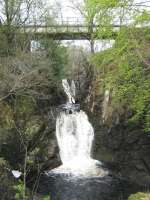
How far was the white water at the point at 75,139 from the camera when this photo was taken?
2580cm

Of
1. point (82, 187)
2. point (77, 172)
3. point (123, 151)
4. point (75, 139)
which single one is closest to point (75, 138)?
point (75, 139)

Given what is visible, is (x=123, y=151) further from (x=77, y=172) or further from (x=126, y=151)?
(x=77, y=172)

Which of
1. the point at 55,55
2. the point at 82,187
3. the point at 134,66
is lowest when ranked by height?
the point at 82,187

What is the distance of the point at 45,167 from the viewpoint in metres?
23.7

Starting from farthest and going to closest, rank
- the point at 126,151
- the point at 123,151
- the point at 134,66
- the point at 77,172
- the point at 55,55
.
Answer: the point at 55,55 < the point at 77,172 < the point at 123,151 < the point at 126,151 < the point at 134,66

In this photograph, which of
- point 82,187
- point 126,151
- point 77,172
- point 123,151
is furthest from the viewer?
point 77,172

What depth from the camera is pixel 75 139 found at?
2698 centimetres

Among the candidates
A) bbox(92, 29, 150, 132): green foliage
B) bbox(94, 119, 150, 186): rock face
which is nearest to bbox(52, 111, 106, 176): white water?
bbox(94, 119, 150, 186): rock face

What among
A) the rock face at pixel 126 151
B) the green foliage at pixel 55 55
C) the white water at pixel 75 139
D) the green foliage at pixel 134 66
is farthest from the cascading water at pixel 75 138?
the green foliage at pixel 134 66

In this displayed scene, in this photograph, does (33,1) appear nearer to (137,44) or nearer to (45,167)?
(45,167)

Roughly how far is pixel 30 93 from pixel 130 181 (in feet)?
25.0

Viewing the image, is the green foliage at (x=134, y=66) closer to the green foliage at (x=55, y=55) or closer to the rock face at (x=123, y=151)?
the rock face at (x=123, y=151)

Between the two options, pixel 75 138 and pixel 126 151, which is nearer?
pixel 126 151

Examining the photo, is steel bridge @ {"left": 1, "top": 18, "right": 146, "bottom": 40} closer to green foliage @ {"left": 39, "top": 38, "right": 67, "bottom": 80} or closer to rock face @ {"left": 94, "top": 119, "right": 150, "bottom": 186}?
green foliage @ {"left": 39, "top": 38, "right": 67, "bottom": 80}
